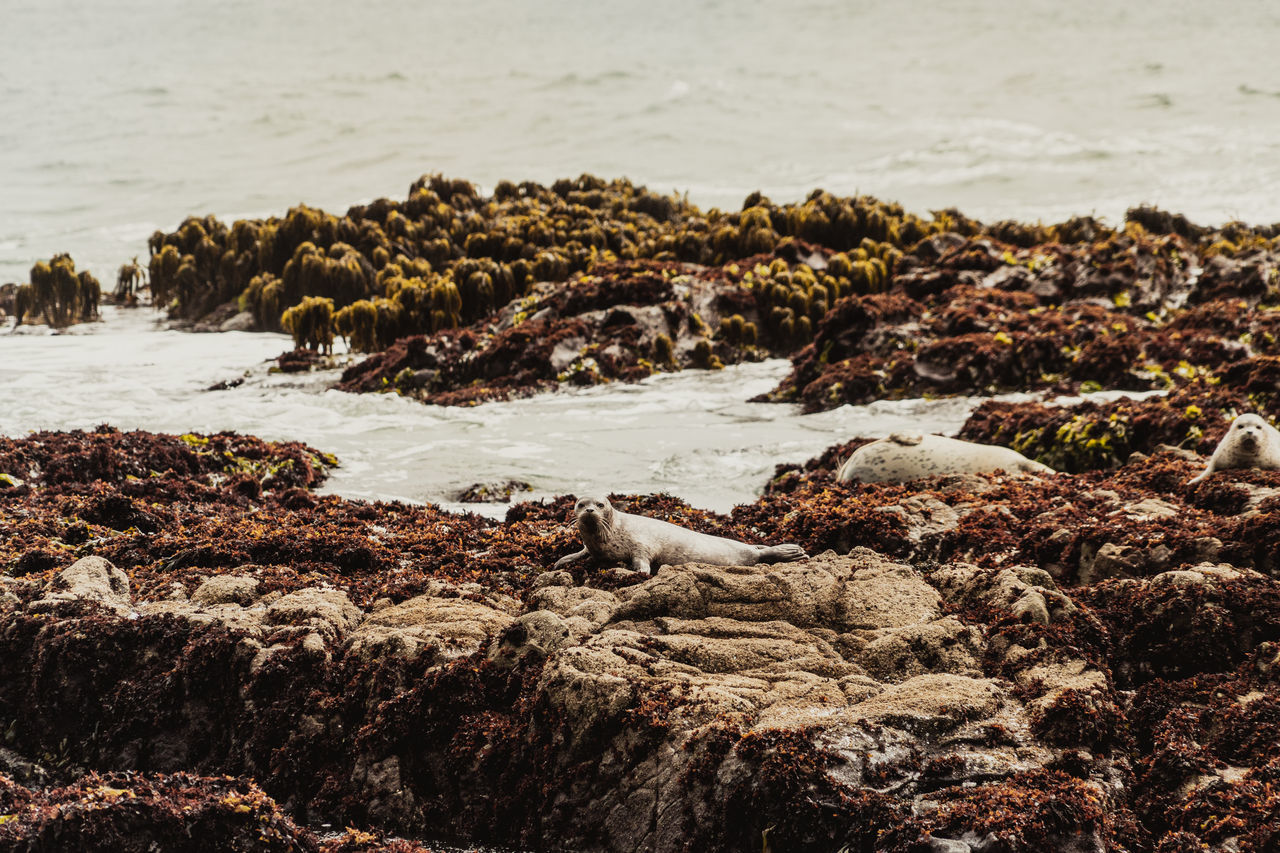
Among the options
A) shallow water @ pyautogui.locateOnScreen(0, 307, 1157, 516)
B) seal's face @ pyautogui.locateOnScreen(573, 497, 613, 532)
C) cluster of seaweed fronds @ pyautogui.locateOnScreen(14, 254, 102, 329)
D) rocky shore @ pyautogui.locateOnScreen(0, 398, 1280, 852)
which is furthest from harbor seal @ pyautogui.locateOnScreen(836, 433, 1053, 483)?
cluster of seaweed fronds @ pyautogui.locateOnScreen(14, 254, 102, 329)

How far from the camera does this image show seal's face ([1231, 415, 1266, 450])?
6.26 metres

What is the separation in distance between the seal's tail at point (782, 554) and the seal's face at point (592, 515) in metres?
1.01

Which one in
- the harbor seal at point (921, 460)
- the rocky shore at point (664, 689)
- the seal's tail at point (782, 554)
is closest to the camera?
the rocky shore at point (664, 689)

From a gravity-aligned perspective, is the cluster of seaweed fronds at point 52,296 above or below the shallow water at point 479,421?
above

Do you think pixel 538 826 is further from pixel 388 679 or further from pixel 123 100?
pixel 123 100

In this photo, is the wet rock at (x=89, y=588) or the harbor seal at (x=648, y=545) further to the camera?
the harbor seal at (x=648, y=545)

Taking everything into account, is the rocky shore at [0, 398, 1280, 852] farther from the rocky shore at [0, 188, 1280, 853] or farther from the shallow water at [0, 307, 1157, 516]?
the shallow water at [0, 307, 1157, 516]

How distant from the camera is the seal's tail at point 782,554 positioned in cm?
582

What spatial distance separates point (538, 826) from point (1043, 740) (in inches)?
73.2

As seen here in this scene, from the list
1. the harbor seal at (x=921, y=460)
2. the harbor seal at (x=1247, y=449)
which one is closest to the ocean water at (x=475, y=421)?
the harbor seal at (x=921, y=460)

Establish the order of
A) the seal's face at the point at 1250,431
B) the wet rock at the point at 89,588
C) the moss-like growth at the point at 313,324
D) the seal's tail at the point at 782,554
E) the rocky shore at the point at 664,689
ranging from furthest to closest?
1. the moss-like growth at the point at 313,324
2. the seal's face at the point at 1250,431
3. the seal's tail at the point at 782,554
4. the wet rock at the point at 89,588
5. the rocky shore at the point at 664,689

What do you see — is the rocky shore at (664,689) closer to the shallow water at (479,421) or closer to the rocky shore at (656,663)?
the rocky shore at (656,663)

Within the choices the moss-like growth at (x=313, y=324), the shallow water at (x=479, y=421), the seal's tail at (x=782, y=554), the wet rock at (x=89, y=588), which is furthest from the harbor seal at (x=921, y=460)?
the moss-like growth at (x=313, y=324)

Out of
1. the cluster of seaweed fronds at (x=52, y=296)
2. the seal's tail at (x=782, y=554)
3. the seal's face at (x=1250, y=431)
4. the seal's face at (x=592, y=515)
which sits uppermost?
the cluster of seaweed fronds at (x=52, y=296)
